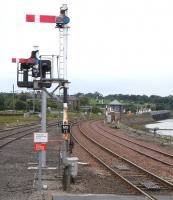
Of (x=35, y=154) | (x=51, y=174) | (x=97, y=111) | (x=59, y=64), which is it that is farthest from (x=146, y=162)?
(x=97, y=111)

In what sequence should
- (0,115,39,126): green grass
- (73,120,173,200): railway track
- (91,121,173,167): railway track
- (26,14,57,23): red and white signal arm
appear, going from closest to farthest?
1. (26,14,57,23): red and white signal arm
2. (73,120,173,200): railway track
3. (91,121,173,167): railway track
4. (0,115,39,126): green grass

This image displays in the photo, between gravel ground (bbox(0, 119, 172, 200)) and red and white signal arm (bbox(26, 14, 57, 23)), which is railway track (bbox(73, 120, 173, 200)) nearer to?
gravel ground (bbox(0, 119, 172, 200))

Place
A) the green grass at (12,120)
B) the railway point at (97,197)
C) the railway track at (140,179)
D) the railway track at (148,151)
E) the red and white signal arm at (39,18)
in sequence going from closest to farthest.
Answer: the railway point at (97,197)
the red and white signal arm at (39,18)
the railway track at (140,179)
the railway track at (148,151)
the green grass at (12,120)

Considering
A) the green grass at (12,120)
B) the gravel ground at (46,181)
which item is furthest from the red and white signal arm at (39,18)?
the green grass at (12,120)

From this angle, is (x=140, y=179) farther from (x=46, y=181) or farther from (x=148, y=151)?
Result: (x=148, y=151)

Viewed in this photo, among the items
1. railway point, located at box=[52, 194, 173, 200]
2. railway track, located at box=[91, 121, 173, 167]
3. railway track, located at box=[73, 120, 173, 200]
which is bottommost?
railway track, located at box=[91, 121, 173, 167]

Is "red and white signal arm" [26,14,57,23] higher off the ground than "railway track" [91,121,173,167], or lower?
higher

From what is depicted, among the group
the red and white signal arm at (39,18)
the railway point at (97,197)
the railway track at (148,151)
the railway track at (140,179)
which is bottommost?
the railway track at (148,151)

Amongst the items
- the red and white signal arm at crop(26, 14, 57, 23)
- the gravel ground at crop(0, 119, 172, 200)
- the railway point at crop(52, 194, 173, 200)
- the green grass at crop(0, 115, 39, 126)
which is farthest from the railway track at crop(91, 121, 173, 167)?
the green grass at crop(0, 115, 39, 126)

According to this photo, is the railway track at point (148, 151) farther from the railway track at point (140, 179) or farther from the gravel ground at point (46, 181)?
the gravel ground at point (46, 181)

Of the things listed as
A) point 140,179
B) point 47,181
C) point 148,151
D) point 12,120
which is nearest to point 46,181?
point 47,181

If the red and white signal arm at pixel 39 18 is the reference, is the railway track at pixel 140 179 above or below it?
below

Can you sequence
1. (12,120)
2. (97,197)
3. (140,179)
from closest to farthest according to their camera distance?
1. (97,197)
2. (140,179)
3. (12,120)

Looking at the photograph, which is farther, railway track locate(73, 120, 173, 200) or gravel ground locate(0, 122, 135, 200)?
railway track locate(73, 120, 173, 200)
